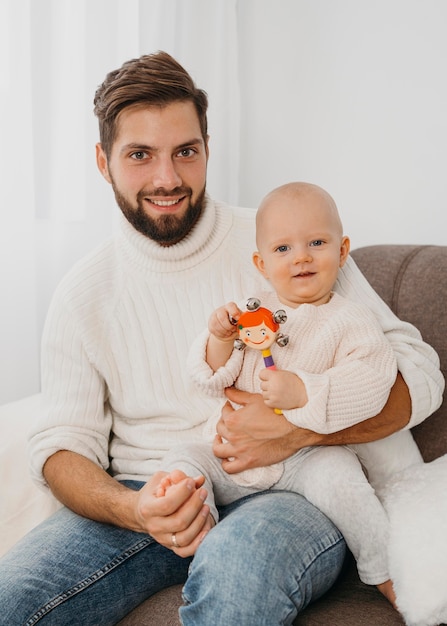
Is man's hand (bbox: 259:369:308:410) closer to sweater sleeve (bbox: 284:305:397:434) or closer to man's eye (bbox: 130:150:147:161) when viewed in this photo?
sweater sleeve (bbox: 284:305:397:434)

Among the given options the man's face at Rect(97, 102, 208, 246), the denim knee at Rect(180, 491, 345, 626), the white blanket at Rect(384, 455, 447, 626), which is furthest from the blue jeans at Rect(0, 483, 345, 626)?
the man's face at Rect(97, 102, 208, 246)

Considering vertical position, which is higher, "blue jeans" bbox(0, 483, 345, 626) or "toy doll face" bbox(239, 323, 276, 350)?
"toy doll face" bbox(239, 323, 276, 350)

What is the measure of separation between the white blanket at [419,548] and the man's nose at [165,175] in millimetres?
808

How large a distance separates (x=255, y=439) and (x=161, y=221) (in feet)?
1.87

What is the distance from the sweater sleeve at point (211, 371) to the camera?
5.13 feet

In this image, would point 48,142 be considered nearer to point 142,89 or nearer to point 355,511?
point 142,89

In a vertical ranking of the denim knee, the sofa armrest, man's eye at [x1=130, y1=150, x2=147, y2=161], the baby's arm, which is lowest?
the sofa armrest

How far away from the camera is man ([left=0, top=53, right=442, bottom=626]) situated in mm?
1509

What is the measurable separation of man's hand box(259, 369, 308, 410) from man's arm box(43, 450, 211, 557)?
0.67 feet

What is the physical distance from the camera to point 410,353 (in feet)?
5.47

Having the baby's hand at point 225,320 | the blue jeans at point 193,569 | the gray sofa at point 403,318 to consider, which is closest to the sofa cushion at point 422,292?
the gray sofa at point 403,318

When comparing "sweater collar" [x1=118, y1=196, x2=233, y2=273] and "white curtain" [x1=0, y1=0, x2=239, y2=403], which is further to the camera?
"white curtain" [x1=0, y1=0, x2=239, y2=403]

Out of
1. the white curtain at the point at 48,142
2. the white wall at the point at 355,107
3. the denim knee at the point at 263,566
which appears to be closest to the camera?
the denim knee at the point at 263,566

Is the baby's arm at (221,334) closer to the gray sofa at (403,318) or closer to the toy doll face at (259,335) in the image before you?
the toy doll face at (259,335)
